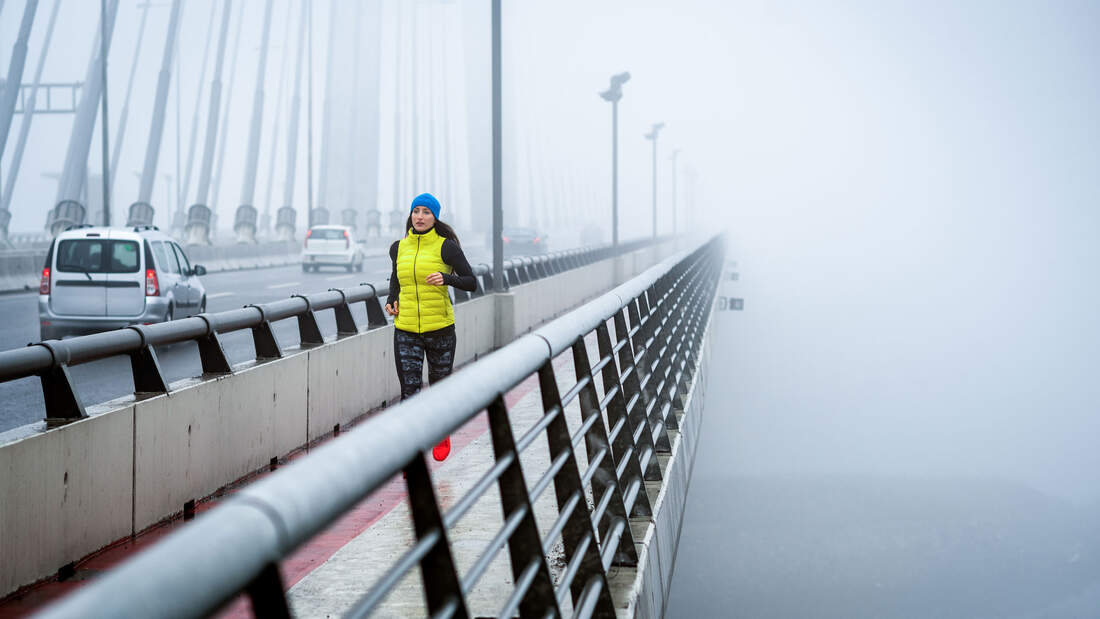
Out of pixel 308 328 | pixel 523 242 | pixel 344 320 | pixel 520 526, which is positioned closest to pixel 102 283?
pixel 344 320

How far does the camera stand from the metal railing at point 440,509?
156cm

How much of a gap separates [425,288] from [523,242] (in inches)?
2064

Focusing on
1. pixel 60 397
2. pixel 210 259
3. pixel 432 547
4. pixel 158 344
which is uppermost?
pixel 432 547

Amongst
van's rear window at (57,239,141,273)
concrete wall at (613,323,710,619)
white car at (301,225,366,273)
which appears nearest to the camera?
concrete wall at (613,323,710,619)

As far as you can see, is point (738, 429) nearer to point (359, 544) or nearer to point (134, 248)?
point (134, 248)

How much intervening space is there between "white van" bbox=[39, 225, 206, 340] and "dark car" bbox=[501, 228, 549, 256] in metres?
40.8

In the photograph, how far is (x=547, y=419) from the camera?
4.10 meters

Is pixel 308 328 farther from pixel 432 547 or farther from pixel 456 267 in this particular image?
pixel 432 547

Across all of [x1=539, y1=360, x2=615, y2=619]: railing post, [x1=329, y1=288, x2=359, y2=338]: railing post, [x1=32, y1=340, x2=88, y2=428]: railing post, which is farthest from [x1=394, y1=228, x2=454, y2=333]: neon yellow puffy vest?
[x1=539, y1=360, x2=615, y2=619]: railing post

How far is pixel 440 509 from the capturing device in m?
3.37

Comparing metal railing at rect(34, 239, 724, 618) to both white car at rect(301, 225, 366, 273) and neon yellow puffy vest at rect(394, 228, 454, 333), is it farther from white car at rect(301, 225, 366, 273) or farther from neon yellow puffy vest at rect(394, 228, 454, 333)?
white car at rect(301, 225, 366, 273)

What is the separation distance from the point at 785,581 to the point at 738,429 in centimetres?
A: 4951

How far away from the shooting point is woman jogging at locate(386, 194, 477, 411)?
27.5 ft

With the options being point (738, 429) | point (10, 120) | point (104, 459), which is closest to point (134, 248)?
point (104, 459)
